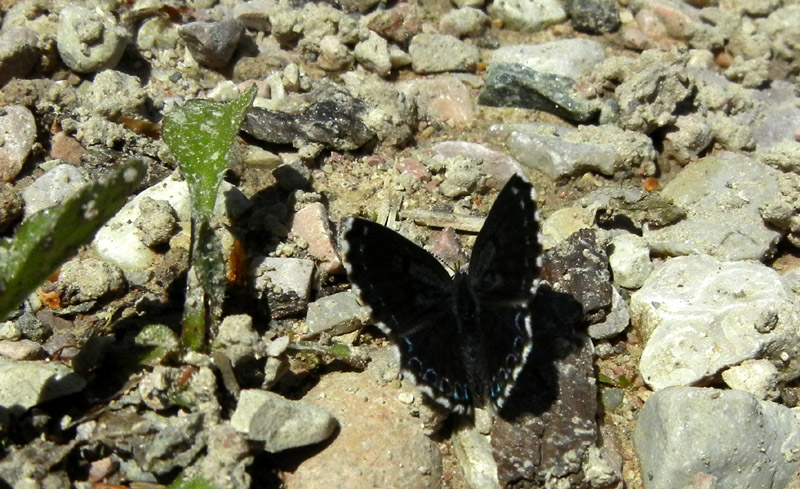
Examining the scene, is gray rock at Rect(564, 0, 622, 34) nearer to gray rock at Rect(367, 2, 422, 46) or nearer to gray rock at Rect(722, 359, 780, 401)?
gray rock at Rect(367, 2, 422, 46)

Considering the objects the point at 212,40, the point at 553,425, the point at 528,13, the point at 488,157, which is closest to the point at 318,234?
the point at 488,157

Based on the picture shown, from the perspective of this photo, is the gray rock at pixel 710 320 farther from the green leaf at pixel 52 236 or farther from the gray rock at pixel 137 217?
the green leaf at pixel 52 236

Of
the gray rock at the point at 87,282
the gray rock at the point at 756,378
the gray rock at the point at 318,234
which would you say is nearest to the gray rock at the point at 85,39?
the gray rock at the point at 87,282

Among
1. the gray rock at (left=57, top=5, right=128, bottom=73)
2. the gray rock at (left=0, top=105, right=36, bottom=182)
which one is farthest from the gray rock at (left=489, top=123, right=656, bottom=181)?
the gray rock at (left=0, top=105, right=36, bottom=182)

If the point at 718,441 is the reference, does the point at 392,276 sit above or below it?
above

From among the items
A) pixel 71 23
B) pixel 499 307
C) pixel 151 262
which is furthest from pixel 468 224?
pixel 71 23

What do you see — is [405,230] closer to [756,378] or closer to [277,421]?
[277,421]

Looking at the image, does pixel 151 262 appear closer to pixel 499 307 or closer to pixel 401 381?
pixel 401 381
